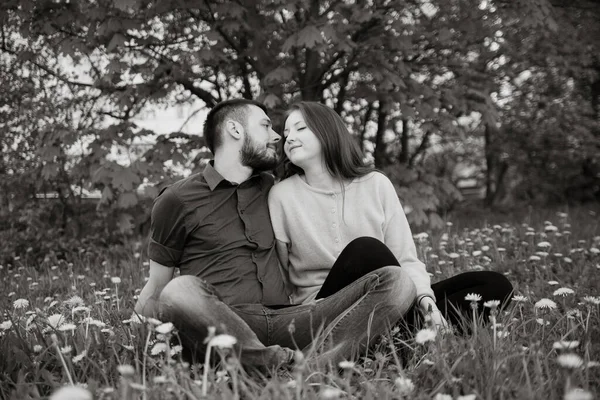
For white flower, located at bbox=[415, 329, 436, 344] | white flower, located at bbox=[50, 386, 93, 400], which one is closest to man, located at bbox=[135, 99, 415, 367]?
white flower, located at bbox=[415, 329, 436, 344]

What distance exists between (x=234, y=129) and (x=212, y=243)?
1.71ft

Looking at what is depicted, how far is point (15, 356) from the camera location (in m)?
1.67

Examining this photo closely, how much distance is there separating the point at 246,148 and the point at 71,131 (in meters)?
2.10

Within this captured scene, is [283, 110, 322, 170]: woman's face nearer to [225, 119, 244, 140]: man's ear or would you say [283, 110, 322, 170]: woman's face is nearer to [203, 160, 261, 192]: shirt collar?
[225, 119, 244, 140]: man's ear

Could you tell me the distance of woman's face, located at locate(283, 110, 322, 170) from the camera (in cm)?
228

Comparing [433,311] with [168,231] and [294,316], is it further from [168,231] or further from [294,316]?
[168,231]

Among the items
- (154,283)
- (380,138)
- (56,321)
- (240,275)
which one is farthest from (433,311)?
(380,138)

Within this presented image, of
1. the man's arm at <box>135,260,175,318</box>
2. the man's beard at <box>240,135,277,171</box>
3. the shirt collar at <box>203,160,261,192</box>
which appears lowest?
the man's arm at <box>135,260,175,318</box>

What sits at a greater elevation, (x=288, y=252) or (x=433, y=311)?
(x=288, y=252)

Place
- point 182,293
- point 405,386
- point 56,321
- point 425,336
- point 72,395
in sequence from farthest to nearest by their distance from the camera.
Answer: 1. point 56,321
2. point 182,293
3. point 425,336
4. point 405,386
5. point 72,395

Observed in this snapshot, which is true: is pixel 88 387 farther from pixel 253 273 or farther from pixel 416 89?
pixel 416 89

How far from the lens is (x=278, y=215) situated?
226 cm

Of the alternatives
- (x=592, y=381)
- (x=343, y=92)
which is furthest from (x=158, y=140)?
(x=592, y=381)

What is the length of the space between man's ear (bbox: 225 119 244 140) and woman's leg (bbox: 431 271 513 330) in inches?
41.2
